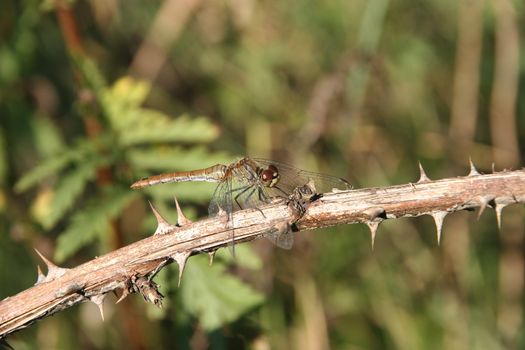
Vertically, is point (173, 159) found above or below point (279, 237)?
above

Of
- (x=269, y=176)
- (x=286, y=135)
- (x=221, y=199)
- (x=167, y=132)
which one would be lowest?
(x=221, y=199)

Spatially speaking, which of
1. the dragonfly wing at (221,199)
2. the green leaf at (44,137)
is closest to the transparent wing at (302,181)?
the dragonfly wing at (221,199)

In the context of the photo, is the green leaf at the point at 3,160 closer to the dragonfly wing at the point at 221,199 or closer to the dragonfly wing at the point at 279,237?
the dragonfly wing at the point at 221,199

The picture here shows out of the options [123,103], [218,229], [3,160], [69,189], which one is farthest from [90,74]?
[218,229]

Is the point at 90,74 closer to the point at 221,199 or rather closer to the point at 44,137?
the point at 44,137

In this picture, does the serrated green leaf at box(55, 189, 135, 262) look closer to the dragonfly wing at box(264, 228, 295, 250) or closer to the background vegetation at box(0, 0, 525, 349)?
the background vegetation at box(0, 0, 525, 349)

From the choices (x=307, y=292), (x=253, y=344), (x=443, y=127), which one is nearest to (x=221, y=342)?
(x=253, y=344)
